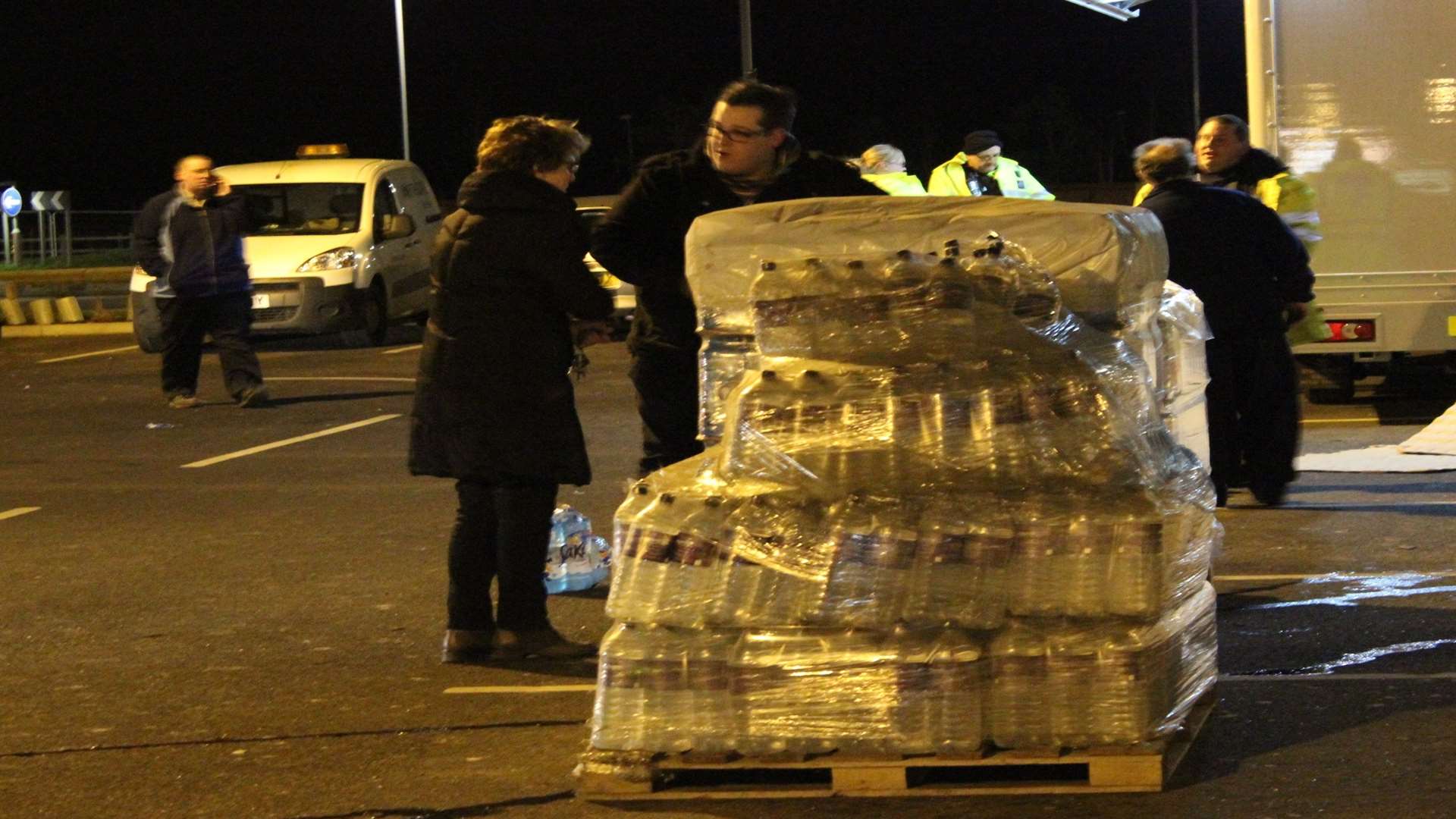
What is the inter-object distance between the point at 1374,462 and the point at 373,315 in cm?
1225

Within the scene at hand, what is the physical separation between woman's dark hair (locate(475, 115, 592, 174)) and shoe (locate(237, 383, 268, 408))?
8.68m

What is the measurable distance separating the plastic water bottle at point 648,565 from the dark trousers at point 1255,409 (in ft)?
14.5

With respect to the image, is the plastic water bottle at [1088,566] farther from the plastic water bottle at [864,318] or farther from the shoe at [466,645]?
the shoe at [466,645]

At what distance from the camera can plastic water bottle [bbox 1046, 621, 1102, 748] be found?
14.9 feet

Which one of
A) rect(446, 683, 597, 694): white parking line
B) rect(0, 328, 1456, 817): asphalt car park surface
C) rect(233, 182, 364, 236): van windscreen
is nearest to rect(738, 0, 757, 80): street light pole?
rect(233, 182, 364, 236): van windscreen

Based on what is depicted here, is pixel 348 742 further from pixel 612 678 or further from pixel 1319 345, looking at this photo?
pixel 1319 345

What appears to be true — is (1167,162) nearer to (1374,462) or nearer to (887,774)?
(1374,462)

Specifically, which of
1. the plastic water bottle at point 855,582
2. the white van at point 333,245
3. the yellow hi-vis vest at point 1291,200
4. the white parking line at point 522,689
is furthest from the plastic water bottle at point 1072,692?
the white van at point 333,245

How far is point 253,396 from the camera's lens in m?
14.4

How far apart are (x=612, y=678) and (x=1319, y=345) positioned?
780 cm

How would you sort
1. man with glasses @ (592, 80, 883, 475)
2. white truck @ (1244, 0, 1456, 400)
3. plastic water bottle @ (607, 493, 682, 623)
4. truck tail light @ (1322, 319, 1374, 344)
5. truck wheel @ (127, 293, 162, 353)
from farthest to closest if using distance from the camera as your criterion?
truck wheel @ (127, 293, 162, 353) → truck tail light @ (1322, 319, 1374, 344) → white truck @ (1244, 0, 1456, 400) → man with glasses @ (592, 80, 883, 475) → plastic water bottle @ (607, 493, 682, 623)

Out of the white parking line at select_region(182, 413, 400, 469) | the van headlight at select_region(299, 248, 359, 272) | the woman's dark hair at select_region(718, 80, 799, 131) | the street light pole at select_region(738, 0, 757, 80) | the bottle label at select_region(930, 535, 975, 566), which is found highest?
Answer: the street light pole at select_region(738, 0, 757, 80)

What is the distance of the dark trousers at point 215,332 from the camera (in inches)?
565

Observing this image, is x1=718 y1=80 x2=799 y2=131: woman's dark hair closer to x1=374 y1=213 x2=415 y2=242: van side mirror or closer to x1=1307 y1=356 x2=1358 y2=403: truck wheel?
x1=1307 y1=356 x2=1358 y2=403: truck wheel
